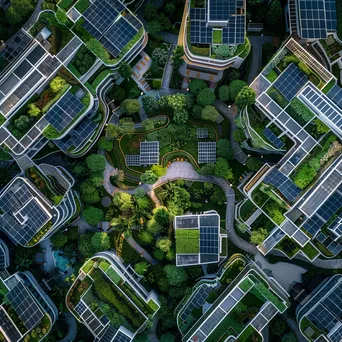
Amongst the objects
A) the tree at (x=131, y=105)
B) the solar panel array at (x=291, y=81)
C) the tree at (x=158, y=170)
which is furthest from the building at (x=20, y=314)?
the solar panel array at (x=291, y=81)

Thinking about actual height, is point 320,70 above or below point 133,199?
above

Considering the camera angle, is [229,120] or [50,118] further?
[229,120]

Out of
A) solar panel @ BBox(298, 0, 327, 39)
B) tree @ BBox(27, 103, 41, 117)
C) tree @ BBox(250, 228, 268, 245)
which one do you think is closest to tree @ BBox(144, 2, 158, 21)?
solar panel @ BBox(298, 0, 327, 39)

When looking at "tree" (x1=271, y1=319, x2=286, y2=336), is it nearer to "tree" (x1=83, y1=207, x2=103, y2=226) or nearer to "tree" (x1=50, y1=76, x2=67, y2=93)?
"tree" (x1=83, y1=207, x2=103, y2=226)

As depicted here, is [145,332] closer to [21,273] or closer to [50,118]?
[21,273]

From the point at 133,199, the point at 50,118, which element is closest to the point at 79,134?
the point at 50,118

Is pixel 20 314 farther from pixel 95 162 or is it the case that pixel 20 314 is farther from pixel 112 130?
pixel 112 130

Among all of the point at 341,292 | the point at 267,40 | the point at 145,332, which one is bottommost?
the point at 145,332
